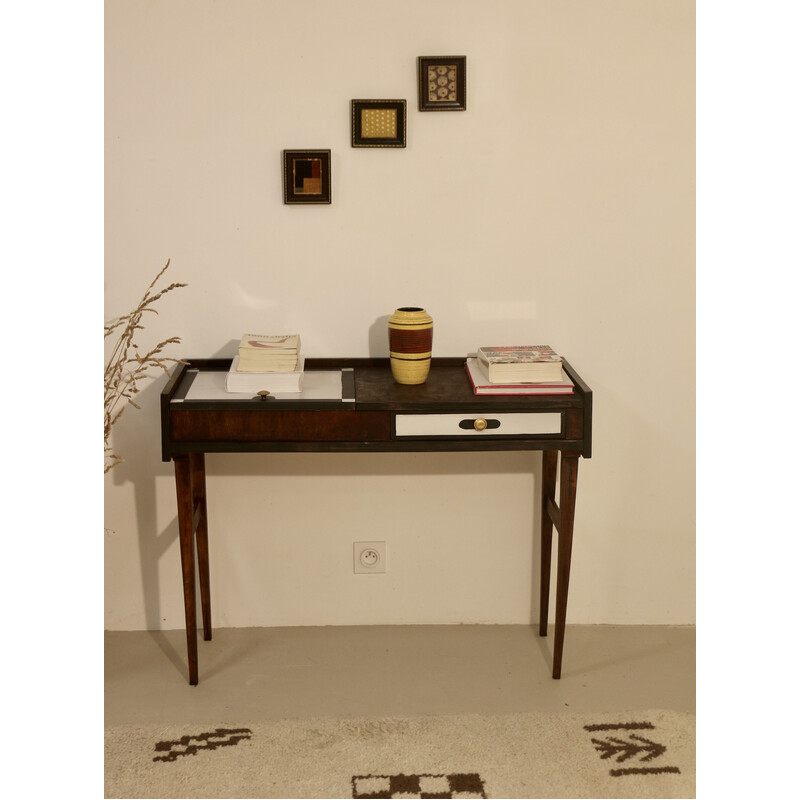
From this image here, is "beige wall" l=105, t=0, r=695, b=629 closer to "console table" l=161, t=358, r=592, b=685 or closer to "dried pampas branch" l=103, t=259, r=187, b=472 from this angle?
"dried pampas branch" l=103, t=259, r=187, b=472

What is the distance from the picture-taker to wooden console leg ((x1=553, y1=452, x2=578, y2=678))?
103 inches

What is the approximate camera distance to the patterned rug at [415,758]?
2.28m

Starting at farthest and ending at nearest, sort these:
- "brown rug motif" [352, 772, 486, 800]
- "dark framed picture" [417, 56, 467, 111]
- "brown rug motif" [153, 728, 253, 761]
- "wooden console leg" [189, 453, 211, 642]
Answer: "wooden console leg" [189, 453, 211, 642] → "dark framed picture" [417, 56, 467, 111] → "brown rug motif" [153, 728, 253, 761] → "brown rug motif" [352, 772, 486, 800]

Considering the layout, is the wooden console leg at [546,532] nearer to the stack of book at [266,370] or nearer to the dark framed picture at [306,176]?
the stack of book at [266,370]

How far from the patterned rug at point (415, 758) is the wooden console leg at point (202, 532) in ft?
1.63

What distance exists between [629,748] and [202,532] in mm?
1370

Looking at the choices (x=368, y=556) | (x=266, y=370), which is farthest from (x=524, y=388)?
(x=368, y=556)

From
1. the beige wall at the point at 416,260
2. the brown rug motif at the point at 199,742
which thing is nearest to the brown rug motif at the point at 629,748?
the beige wall at the point at 416,260

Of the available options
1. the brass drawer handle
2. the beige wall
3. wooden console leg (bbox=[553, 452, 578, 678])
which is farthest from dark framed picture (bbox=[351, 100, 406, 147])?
wooden console leg (bbox=[553, 452, 578, 678])

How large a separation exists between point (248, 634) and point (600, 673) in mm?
1094

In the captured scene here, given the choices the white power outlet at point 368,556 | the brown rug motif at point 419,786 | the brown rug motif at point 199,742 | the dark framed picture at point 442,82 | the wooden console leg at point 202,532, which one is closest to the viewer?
the brown rug motif at point 419,786

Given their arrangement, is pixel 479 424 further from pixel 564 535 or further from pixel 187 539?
pixel 187 539

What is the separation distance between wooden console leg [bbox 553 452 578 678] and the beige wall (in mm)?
370

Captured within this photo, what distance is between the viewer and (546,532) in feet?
9.82
